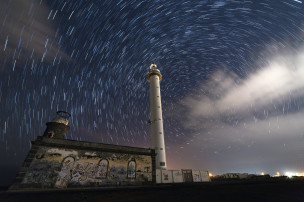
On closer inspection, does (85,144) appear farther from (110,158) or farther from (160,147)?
(160,147)

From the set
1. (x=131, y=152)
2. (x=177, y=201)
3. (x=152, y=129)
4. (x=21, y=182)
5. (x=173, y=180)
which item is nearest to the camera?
(x=177, y=201)

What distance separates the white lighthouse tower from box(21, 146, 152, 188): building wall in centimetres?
528

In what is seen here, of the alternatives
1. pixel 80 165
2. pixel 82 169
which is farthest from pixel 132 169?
pixel 80 165

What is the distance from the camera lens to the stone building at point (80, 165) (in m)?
15.5

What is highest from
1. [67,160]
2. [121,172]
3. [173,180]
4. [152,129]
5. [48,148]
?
[152,129]

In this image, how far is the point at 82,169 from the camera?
57.2ft

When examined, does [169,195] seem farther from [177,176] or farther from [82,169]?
[177,176]

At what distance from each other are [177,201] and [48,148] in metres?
16.6

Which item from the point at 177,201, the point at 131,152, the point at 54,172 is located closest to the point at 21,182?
the point at 54,172

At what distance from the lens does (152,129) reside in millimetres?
29328

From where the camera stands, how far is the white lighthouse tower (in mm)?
26144

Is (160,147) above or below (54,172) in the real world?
above

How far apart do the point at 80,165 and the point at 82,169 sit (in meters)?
0.56

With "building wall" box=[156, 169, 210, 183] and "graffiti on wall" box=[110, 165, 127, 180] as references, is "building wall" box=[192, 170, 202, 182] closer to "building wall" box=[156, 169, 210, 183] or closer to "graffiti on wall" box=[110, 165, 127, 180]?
"building wall" box=[156, 169, 210, 183]
